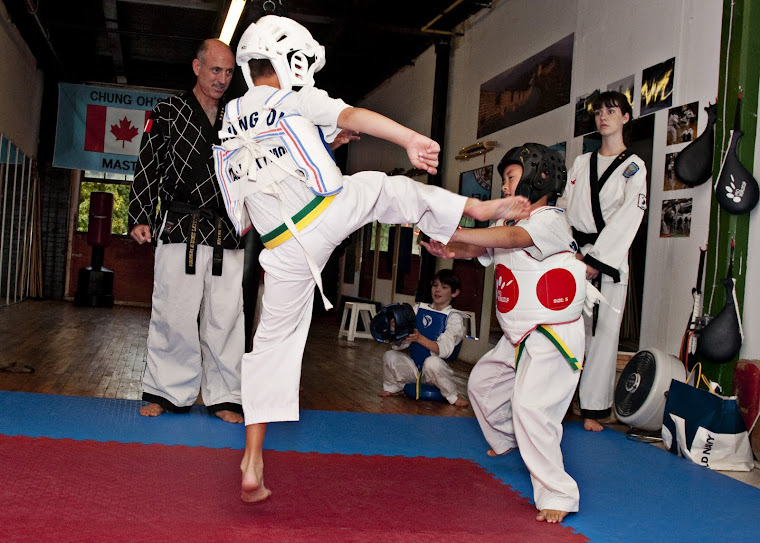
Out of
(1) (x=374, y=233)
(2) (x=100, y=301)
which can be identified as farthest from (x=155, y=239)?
(2) (x=100, y=301)

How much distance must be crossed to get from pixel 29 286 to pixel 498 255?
11.4m

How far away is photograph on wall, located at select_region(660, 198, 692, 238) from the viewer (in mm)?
4273

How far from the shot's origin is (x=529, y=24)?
6.65 metres

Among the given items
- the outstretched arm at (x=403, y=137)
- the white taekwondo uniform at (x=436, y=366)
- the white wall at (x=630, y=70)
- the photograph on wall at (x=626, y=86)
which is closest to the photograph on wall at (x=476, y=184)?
the white wall at (x=630, y=70)

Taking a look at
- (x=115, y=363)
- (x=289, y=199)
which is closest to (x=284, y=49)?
(x=289, y=199)

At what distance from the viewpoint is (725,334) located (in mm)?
3588

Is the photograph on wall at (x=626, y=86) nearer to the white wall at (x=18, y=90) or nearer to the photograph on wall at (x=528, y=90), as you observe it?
the photograph on wall at (x=528, y=90)

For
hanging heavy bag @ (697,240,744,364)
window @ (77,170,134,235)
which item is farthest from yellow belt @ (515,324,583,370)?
window @ (77,170,134,235)

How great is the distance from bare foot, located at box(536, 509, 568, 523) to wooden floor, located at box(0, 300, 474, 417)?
1.86 meters

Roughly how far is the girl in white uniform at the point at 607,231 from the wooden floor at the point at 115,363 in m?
0.76

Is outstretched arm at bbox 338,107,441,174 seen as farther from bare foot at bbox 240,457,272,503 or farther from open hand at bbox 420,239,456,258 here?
bare foot at bbox 240,457,272,503

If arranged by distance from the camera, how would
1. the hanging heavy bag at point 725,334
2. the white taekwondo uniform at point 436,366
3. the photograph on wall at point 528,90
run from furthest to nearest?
the photograph on wall at point 528,90
the white taekwondo uniform at point 436,366
the hanging heavy bag at point 725,334

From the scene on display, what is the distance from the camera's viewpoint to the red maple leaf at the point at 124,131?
11.3 metres

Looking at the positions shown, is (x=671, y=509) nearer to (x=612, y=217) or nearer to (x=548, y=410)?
(x=548, y=410)
